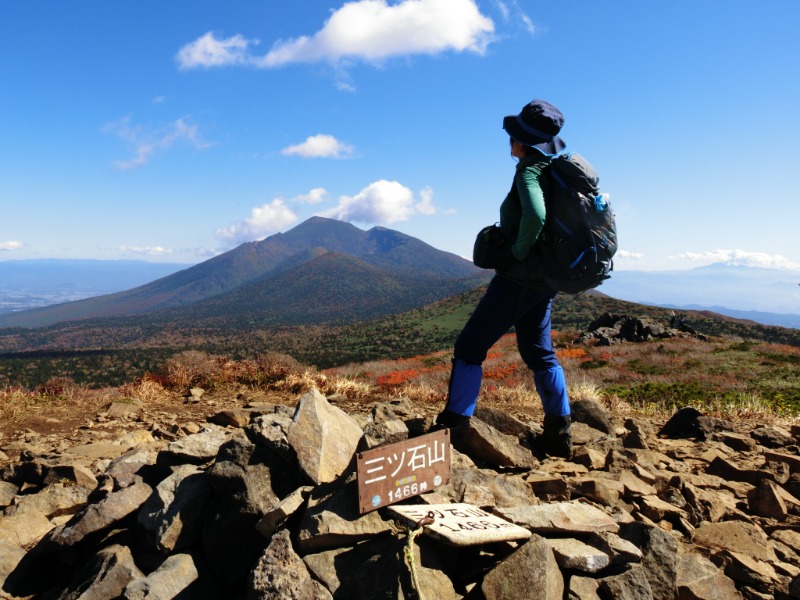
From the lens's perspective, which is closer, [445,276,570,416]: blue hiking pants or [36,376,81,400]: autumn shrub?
[445,276,570,416]: blue hiking pants

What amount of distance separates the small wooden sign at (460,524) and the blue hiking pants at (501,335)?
4.22 ft

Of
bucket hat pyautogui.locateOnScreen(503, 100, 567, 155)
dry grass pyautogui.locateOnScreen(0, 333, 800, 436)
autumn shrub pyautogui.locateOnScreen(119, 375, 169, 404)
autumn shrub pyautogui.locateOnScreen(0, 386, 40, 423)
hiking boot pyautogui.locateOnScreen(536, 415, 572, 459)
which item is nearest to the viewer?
bucket hat pyautogui.locateOnScreen(503, 100, 567, 155)

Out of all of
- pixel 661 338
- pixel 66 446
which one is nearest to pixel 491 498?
pixel 66 446

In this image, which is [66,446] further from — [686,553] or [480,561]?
[686,553]

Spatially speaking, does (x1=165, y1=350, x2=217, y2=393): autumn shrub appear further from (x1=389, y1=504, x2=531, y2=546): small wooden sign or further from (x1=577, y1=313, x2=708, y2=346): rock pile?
(x1=577, y1=313, x2=708, y2=346): rock pile

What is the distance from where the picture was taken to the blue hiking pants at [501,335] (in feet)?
12.5

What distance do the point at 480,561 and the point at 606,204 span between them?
2.34 m

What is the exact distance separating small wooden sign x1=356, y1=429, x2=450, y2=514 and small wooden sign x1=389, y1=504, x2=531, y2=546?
0.10m

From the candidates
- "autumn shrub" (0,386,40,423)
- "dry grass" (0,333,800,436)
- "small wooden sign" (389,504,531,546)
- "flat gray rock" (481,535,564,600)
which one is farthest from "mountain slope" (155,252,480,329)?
"flat gray rock" (481,535,564,600)

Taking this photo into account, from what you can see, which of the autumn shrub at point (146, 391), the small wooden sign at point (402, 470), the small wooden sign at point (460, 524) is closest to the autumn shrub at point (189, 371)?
the autumn shrub at point (146, 391)

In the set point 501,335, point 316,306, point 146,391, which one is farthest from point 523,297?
point 316,306

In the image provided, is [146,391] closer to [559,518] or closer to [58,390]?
[58,390]

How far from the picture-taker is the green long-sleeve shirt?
3.44 m

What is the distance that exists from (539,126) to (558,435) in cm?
238
